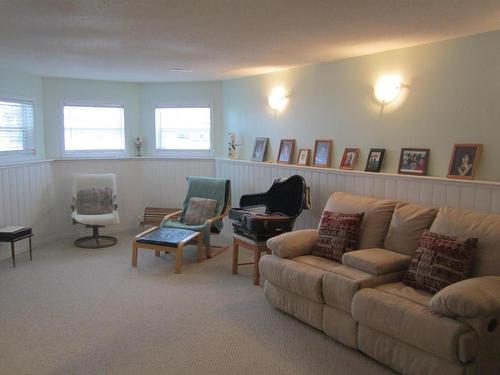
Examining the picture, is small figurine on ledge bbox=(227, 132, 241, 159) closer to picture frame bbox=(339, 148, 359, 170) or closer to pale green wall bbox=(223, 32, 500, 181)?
pale green wall bbox=(223, 32, 500, 181)

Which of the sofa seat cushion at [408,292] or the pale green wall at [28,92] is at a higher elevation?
the pale green wall at [28,92]

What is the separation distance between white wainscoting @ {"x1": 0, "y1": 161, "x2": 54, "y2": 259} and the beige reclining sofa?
3.41 metres

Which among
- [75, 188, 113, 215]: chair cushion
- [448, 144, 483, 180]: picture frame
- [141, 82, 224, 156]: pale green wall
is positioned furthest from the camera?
[141, 82, 224, 156]: pale green wall

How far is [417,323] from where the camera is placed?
8.14 ft

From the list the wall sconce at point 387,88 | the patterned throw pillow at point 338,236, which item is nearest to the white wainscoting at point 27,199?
the patterned throw pillow at point 338,236

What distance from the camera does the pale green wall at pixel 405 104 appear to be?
3.39 m

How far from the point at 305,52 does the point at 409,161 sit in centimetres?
144

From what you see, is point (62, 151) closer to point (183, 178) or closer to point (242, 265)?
point (183, 178)

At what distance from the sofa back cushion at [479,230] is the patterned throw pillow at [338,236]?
2.06ft

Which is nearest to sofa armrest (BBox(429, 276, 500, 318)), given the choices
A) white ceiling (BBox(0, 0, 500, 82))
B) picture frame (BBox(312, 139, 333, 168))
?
white ceiling (BBox(0, 0, 500, 82))

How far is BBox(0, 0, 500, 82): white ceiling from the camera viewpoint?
268 cm

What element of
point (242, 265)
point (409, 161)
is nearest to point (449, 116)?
point (409, 161)

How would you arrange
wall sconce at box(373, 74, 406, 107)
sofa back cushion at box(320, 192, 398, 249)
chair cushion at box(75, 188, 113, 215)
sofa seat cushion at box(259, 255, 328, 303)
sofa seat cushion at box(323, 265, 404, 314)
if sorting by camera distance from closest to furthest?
sofa seat cushion at box(323, 265, 404, 314)
sofa seat cushion at box(259, 255, 328, 303)
sofa back cushion at box(320, 192, 398, 249)
wall sconce at box(373, 74, 406, 107)
chair cushion at box(75, 188, 113, 215)

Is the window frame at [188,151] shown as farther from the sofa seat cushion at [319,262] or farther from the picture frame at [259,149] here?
the sofa seat cushion at [319,262]
